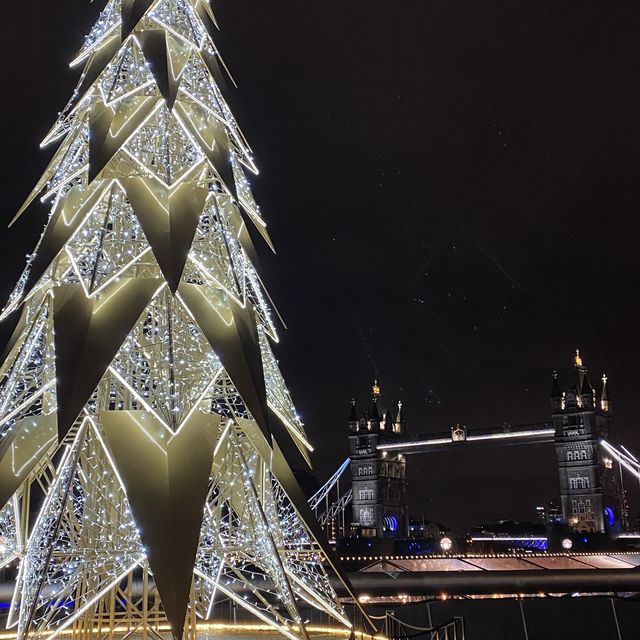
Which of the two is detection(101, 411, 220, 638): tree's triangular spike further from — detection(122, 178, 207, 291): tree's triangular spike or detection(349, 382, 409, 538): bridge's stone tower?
detection(349, 382, 409, 538): bridge's stone tower

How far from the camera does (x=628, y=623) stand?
1186cm

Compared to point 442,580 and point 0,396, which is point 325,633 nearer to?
point 0,396

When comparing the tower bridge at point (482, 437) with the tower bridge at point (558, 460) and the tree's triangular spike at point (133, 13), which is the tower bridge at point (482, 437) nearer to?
the tower bridge at point (558, 460)

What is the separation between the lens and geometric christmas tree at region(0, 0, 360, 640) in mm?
7766

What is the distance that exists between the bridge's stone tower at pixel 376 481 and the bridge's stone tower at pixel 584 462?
23.9m

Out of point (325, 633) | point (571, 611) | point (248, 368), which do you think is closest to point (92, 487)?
point (248, 368)

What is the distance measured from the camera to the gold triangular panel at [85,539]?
779 cm

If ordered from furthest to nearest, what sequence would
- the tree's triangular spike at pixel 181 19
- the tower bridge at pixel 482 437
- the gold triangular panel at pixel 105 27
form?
the tower bridge at pixel 482 437 → the gold triangular panel at pixel 105 27 → the tree's triangular spike at pixel 181 19

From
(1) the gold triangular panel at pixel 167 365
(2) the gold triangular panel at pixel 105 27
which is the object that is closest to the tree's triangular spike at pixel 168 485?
(1) the gold triangular panel at pixel 167 365

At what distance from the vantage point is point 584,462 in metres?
76.6

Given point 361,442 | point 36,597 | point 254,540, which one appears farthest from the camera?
point 361,442

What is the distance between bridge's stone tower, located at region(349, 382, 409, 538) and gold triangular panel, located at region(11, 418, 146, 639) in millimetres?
86705

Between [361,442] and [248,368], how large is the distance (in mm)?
92256

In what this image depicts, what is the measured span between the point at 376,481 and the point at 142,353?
293ft
